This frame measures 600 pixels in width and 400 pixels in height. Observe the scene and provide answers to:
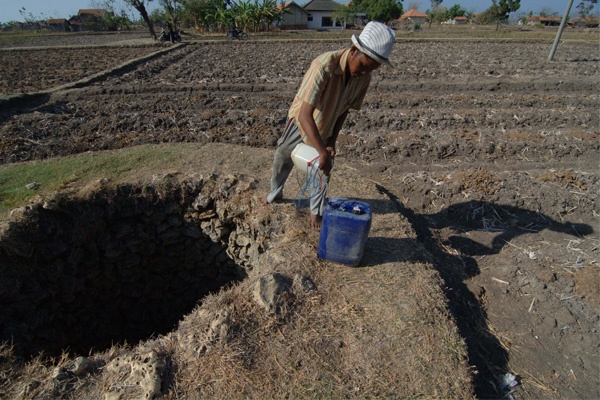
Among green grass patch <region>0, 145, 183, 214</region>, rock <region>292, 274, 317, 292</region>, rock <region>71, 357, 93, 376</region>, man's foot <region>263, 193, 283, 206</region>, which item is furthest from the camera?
green grass patch <region>0, 145, 183, 214</region>

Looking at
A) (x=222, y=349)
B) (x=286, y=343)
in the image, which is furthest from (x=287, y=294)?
(x=222, y=349)

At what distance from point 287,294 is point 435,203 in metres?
2.84

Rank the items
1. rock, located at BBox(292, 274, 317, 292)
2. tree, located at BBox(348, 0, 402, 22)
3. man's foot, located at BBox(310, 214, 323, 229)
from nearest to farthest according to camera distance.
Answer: rock, located at BBox(292, 274, 317, 292) < man's foot, located at BBox(310, 214, 323, 229) < tree, located at BBox(348, 0, 402, 22)

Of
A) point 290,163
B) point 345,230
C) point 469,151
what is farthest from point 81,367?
point 469,151

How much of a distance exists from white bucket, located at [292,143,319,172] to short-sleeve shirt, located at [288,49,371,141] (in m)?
0.12

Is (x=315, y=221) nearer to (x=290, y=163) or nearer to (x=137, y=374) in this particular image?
(x=290, y=163)

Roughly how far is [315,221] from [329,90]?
1.27 m

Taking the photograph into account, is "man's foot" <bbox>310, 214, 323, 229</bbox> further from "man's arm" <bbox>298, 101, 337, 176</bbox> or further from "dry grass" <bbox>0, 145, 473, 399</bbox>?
"man's arm" <bbox>298, 101, 337, 176</bbox>

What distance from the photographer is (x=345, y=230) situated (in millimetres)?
2646

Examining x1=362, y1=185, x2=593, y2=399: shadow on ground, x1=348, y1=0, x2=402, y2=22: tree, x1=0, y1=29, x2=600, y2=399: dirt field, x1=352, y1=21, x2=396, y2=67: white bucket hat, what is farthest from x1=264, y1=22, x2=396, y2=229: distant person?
x1=348, y1=0, x2=402, y2=22: tree

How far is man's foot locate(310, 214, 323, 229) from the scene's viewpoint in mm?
3262

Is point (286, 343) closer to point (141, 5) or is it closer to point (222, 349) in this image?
point (222, 349)

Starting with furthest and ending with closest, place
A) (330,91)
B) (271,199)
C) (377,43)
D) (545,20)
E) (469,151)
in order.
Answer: (545,20) < (469,151) < (271,199) < (330,91) < (377,43)

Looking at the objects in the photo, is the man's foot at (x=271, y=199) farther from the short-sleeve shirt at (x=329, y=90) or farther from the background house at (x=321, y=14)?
the background house at (x=321, y=14)
